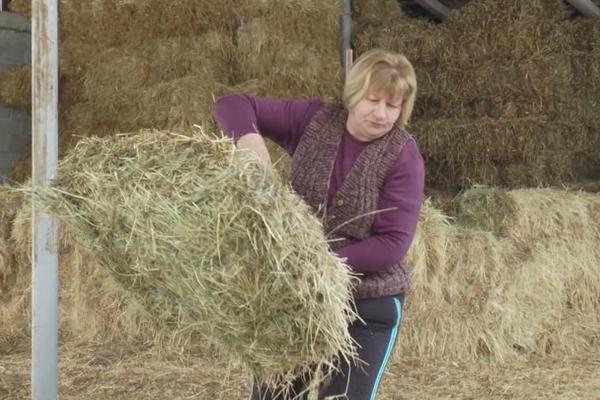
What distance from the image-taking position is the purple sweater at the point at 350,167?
1852mm

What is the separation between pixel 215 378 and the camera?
3977mm

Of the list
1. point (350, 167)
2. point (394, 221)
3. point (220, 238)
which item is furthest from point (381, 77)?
point (220, 238)

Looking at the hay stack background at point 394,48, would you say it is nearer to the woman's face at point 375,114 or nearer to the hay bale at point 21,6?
the hay bale at point 21,6

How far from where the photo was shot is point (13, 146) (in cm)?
608

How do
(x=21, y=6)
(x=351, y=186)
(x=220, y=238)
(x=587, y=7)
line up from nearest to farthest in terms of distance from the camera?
(x=220, y=238)
(x=351, y=186)
(x=587, y=7)
(x=21, y=6)

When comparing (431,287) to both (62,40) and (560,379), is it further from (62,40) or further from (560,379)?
(62,40)

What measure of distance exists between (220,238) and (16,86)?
480 cm

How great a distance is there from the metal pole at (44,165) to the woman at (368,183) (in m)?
1.03

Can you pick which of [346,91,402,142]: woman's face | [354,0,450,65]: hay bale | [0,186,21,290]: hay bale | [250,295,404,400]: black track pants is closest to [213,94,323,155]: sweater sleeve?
[346,91,402,142]: woman's face

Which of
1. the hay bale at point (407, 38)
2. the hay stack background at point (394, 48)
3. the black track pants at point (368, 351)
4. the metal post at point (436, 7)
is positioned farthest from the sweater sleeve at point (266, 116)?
the metal post at point (436, 7)

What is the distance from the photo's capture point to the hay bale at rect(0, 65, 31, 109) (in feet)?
18.9

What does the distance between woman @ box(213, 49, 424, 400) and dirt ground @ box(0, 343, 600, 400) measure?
Result: 6.01 ft

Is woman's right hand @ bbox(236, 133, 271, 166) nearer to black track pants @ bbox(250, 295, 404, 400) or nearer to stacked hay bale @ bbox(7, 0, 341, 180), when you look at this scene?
black track pants @ bbox(250, 295, 404, 400)

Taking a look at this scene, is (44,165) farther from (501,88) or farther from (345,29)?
(501,88)
